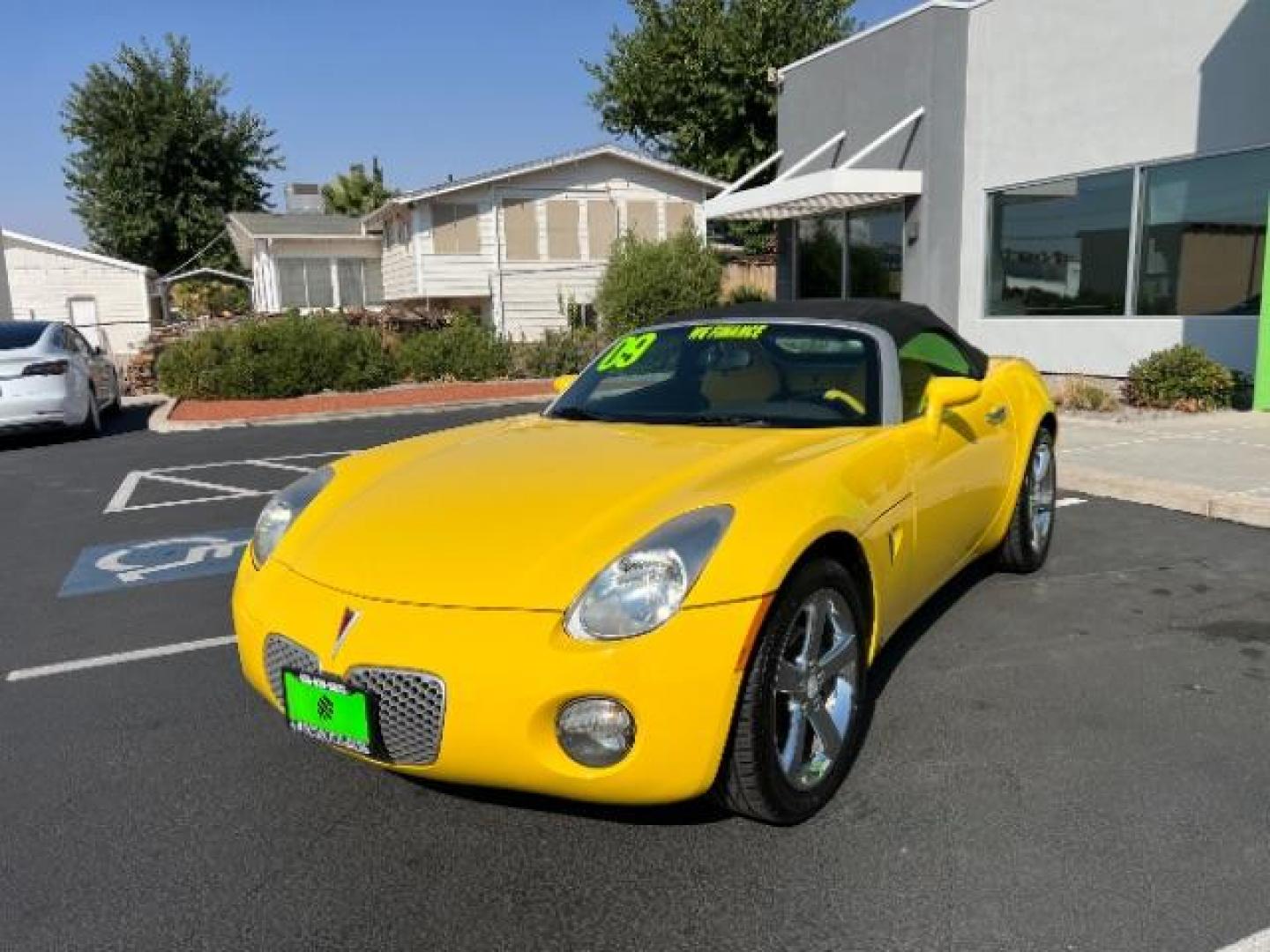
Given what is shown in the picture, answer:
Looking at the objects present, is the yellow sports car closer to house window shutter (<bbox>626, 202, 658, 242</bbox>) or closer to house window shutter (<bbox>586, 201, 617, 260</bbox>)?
house window shutter (<bbox>586, 201, 617, 260</bbox>)

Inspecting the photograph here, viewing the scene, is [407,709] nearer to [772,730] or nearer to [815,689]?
[772,730]

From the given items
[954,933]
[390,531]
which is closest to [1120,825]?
[954,933]

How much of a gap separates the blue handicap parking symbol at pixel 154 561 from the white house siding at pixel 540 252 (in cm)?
2232

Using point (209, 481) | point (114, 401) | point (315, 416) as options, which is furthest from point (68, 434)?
point (209, 481)

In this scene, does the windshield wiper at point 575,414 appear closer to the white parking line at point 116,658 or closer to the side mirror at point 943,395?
the side mirror at point 943,395

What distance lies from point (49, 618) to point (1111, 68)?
1217cm

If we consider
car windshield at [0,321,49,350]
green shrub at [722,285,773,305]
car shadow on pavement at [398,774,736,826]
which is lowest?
car shadow on pavement at [398,774,736,826]

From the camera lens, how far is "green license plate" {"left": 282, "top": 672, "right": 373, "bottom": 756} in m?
2.38

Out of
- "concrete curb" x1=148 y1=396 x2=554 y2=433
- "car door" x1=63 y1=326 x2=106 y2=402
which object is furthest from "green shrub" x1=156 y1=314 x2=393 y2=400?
"car door" x1=63 y1=326 x2=106 y2=402

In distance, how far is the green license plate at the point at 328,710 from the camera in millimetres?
2383

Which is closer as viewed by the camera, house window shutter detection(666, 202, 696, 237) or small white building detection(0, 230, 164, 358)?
house window shutter detection(666, 202, 696, 237)

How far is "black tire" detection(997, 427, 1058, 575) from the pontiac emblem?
322cm

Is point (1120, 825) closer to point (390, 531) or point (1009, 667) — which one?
point (1009, 667)

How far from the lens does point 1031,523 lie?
4.71m
